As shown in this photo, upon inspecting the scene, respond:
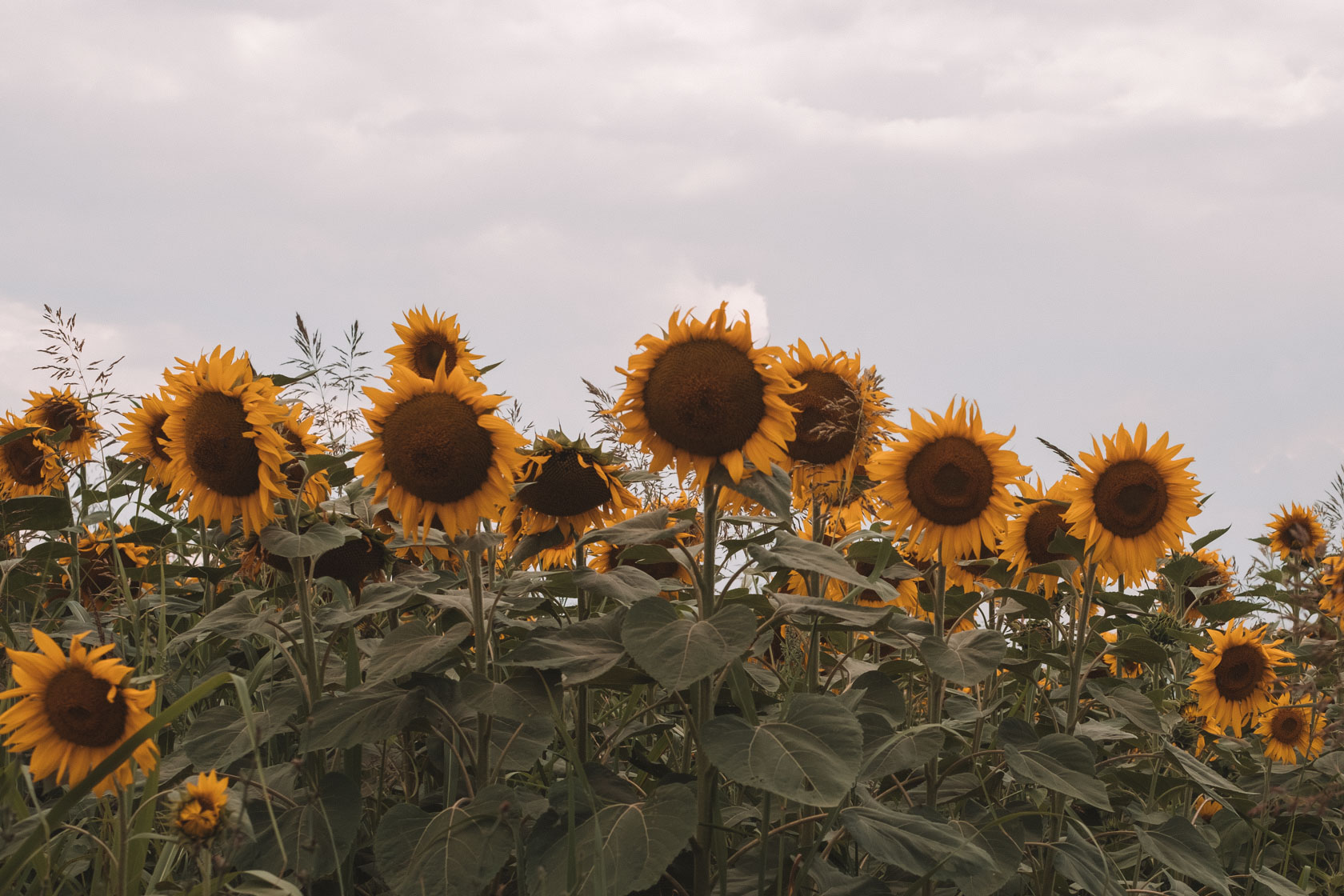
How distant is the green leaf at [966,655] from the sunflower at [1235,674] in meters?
Result: 2.29

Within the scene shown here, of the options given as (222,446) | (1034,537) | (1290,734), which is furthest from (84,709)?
(1290,734)

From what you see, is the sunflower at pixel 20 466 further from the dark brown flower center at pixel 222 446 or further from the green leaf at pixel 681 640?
the green leaf at pixel 681 640

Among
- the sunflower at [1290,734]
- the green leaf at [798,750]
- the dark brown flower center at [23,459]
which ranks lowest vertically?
the sunflower at [1290,734]

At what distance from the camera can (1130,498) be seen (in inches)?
140

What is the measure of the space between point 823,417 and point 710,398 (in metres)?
0.82

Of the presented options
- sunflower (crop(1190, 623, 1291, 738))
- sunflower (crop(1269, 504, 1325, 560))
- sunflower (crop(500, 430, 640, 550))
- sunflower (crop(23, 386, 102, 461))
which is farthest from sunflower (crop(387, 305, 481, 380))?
sunflower (crop(1269, 504, 1325, 560))

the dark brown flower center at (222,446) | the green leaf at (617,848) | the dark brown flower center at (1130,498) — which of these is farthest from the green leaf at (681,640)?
the dark brown flower center at (1130,498)

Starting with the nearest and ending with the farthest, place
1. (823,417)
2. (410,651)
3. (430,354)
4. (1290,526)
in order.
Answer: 1. (410,651)
2. (823,417)
3. (430,354)
4. (1290,526)

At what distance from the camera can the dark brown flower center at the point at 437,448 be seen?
2725mm

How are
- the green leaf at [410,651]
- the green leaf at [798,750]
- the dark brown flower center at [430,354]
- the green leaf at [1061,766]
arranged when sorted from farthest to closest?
the dark brown flower center at [430,354] < the green leaf at [1061,766] < the green leaf at [410,651] < the green leaf at [798,750]

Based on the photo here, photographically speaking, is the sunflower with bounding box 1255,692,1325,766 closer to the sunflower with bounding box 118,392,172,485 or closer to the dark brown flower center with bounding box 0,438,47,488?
the sunflower with bounding box 118,392,172,485

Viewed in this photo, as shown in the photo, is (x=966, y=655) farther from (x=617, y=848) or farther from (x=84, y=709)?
(x=84, y=709)

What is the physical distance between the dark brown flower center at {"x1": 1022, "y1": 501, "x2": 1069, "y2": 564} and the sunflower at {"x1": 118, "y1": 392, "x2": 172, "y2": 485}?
11.3 ft

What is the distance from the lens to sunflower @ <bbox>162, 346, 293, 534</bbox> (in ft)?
9.67
